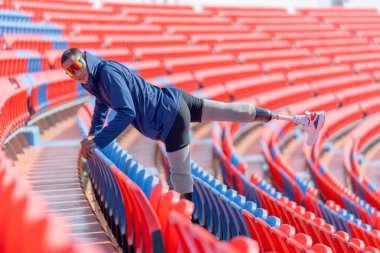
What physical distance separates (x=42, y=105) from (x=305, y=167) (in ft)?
8.79

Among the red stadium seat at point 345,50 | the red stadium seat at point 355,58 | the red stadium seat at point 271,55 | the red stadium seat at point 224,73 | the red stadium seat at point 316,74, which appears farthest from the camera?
the red stadium seat at point 345,50

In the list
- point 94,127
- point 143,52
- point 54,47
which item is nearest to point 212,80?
point 143,52

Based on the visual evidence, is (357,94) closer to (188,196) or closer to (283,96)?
(283,96)

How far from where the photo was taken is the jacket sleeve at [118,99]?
2326mm

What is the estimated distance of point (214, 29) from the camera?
1149 cm

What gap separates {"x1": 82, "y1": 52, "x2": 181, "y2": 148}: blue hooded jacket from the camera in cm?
233

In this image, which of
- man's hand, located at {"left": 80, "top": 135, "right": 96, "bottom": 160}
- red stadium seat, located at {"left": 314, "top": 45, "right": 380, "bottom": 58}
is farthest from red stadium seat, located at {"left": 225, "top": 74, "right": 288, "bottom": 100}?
man's hand, located at {"left": 80, "top": 135, "right": 96, "bottom": 160}

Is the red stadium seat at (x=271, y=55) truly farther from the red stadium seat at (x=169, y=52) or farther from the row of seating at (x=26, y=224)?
the row of seating at (x=26, y=224)

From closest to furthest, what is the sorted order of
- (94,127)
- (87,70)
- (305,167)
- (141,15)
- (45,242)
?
(45,242)
(87,70)
(94,127)
(305,167)
(141,15)

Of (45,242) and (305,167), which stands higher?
(45,242)

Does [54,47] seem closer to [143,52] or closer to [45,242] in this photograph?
[143,52]

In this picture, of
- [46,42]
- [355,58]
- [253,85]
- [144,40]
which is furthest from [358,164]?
[355,58]

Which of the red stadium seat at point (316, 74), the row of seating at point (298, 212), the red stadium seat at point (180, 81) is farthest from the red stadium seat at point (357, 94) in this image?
the row of seating at point (298, 212)

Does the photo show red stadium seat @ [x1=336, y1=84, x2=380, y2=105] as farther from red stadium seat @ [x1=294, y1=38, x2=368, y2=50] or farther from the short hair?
the short hair
